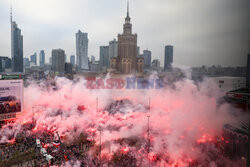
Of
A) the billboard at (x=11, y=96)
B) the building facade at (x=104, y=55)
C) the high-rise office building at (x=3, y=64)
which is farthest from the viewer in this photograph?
the building facade at (x=104, y=55)

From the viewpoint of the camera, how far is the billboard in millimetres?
15523

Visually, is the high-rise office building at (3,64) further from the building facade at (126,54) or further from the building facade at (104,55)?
the building facade at (104,55)

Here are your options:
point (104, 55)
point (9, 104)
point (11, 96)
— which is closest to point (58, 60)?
point (104, 55)

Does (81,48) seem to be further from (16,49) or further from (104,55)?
(16,49)

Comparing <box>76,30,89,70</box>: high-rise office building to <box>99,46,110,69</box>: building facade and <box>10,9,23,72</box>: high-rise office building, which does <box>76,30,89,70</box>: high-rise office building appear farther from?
<box>10,9,23,72</box>: high-rise office building

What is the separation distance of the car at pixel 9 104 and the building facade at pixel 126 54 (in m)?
19.4

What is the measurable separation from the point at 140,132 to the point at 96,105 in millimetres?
7804

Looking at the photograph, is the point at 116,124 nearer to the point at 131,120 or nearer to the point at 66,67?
the point at 131,120

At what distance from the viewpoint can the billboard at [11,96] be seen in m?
15.5

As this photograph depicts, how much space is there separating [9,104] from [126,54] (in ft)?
74.0

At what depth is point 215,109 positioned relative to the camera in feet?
27.9

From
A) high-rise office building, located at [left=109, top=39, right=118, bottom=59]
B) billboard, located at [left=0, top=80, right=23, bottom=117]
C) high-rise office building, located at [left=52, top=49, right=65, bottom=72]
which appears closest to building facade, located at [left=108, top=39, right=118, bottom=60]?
high-rise office building, located at [left=109, top=39, right=118, bottom=59]

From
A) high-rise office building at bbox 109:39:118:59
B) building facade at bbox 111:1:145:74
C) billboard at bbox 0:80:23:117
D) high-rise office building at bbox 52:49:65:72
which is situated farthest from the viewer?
high-rise office building at bbox 52:49:65:72

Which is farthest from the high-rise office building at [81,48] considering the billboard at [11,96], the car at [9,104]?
the car at [9,104]
